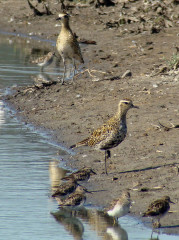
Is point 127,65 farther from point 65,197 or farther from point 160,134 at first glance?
point 65,197

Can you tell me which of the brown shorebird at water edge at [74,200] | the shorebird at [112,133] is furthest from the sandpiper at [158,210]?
the shorebird at [112,133]

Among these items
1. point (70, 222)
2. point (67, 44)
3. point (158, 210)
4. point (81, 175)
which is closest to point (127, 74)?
point (67, 44)

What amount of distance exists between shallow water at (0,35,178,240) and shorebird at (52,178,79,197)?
0.21 m

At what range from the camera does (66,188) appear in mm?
9273

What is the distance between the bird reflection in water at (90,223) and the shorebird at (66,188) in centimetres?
25

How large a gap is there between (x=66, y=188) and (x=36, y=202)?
503 mm

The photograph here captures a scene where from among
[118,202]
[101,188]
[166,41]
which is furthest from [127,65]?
[118,202]

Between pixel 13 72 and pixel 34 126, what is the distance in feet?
23.6

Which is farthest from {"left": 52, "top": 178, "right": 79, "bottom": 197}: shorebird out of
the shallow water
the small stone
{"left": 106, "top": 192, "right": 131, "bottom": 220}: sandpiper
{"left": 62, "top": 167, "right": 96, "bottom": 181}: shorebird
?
the small stone

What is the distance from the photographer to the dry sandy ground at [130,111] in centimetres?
982

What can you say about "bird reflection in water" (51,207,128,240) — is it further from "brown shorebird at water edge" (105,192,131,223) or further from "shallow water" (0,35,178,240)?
"brown shorebird at water edge" (105,192,131,223)

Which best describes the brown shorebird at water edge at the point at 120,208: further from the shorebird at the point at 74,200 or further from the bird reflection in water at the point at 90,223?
the shorebird at the point at 74,200

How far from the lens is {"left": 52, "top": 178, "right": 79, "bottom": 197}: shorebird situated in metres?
9.20

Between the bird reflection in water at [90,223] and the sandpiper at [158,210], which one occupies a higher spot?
the sandpiper at [158,210]
